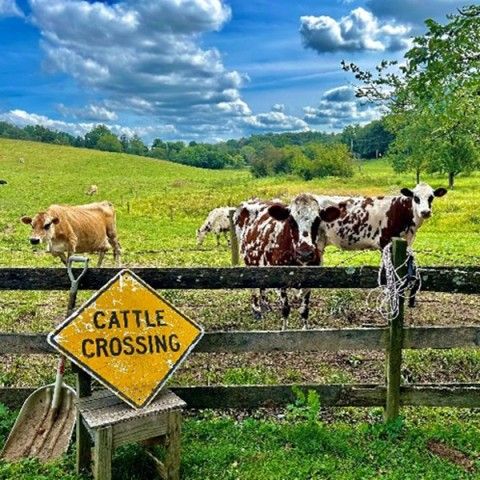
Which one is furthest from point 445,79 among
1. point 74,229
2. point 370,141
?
point 370,141

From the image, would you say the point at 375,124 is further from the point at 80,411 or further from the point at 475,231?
the point at 80,411

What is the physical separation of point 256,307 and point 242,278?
5063mm

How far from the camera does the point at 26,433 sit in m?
5.14

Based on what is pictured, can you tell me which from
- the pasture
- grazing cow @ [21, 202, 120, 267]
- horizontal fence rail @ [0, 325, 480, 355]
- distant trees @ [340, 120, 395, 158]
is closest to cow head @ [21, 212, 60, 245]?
grazing cow @ [21, 202, 120, 267]

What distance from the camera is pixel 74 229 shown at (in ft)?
46.2

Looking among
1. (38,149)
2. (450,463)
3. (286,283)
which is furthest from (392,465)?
(38,149)

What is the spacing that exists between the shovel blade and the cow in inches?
344

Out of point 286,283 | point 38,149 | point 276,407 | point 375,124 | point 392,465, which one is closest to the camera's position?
point 392,465

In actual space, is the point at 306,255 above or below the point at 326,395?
above

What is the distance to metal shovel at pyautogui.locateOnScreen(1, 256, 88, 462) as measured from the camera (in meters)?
5.04

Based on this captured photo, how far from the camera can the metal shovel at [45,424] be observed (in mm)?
5039

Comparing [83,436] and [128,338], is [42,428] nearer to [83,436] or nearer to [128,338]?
[83,436]

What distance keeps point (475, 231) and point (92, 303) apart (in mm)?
24398

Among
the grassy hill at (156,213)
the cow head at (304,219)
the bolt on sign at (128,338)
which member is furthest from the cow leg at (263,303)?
the bolt on sign at (128,338)
